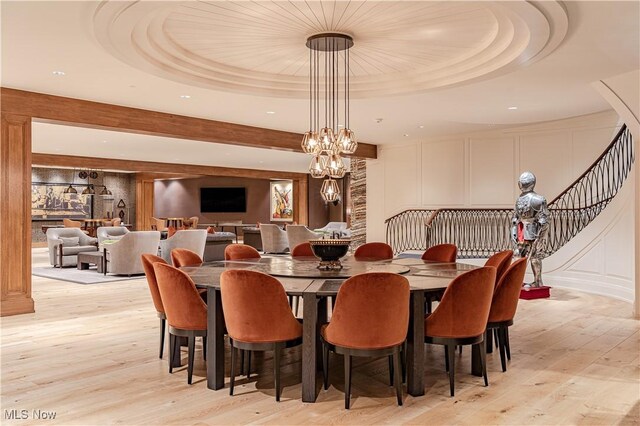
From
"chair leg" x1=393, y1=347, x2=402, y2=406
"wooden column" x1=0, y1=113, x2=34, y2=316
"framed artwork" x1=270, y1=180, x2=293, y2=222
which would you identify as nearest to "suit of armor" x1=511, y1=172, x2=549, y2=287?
"chair leg" x1=393, y1=347, x2=402, y2=406

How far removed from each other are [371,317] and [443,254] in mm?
2575

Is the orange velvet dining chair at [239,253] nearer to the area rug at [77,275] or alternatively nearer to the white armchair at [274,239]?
the area rug at [77,275]

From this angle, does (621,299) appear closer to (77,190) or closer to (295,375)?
(295,375)

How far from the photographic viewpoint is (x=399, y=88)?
21.1 ft

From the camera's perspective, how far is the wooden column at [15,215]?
20.0 feet

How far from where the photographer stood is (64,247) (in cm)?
1125

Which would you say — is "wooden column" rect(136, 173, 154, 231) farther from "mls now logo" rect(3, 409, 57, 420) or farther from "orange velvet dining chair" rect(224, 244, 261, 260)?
"mls now logo" rect(3, 409, 57, 420)

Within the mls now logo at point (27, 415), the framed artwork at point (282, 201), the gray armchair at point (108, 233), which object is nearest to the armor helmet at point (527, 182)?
the mls now logo at point (27, 415)

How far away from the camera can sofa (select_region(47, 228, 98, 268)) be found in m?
11.2

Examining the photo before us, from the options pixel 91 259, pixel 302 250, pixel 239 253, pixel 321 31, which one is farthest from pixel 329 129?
pixel 91 259

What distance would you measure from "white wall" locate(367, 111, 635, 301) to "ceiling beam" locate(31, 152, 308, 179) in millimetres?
6901

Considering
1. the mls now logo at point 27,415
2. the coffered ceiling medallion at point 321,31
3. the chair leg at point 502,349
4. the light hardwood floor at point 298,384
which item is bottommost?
the light hardwood floor at point 298,384

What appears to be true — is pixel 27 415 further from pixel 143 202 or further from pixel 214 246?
pixel 143 202

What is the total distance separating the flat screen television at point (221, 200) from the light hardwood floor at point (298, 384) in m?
15.6
